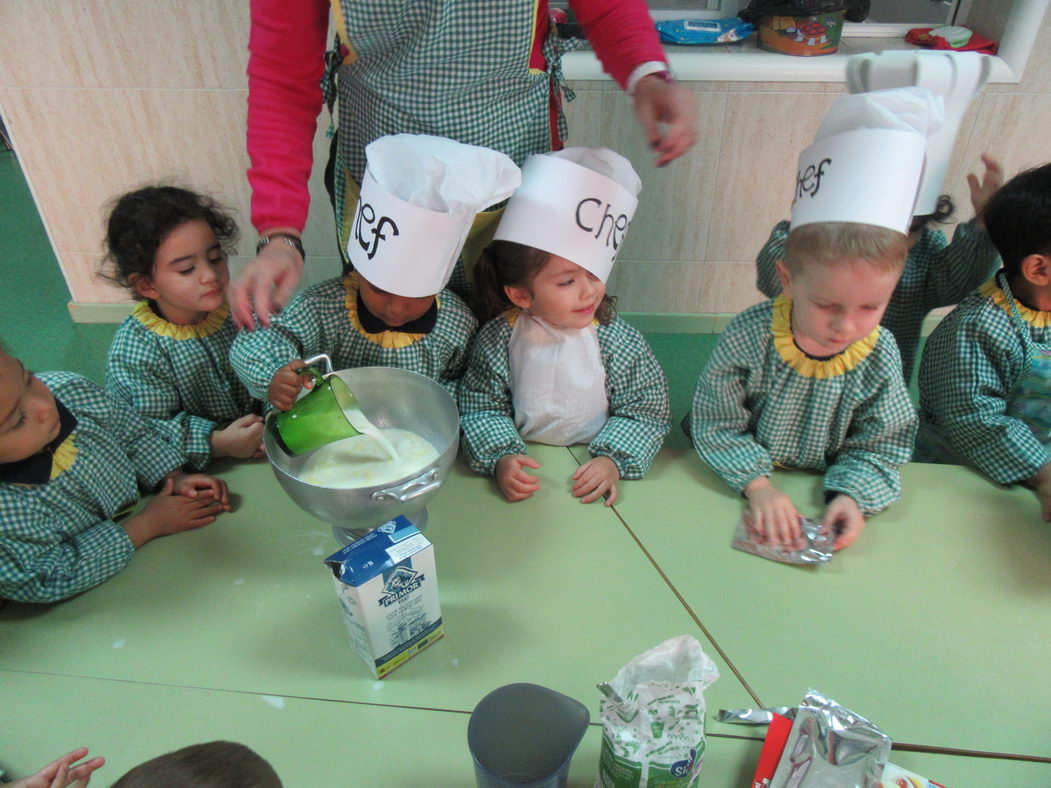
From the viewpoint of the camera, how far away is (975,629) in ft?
2.64

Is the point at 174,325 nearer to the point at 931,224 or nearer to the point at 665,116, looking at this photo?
the point at 665,116

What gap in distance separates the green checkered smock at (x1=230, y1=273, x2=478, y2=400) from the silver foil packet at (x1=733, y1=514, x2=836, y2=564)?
528 millimetres

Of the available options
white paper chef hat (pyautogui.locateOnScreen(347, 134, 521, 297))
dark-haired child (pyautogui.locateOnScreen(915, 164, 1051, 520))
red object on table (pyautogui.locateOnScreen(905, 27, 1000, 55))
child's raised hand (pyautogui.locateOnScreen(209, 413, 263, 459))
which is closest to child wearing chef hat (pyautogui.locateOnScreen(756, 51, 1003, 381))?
dark-haired child (pyautogui.locateOnScreen(915, 164, 1051, 520))

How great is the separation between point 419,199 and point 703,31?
1389 millimetres

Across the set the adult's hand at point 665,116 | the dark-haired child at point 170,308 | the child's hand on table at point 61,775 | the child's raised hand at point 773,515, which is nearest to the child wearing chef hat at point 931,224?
the adult's hand at point 665,116

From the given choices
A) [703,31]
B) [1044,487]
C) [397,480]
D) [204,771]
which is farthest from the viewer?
[703,31]

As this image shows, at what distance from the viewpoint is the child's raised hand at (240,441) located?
41.8 inches

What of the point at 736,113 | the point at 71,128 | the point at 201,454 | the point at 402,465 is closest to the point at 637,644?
the point at 402,465

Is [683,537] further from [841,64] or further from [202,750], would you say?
[841,64]

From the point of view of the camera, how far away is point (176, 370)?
124 centimetres

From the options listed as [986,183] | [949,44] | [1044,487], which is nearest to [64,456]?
[1044,487]

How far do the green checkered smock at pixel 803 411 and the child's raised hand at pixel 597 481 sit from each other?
154mm

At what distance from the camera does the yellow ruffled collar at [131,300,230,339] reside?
1.24m

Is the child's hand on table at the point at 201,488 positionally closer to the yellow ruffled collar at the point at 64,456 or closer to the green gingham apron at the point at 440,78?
the yellow ruffled collar at the point at 64,456
